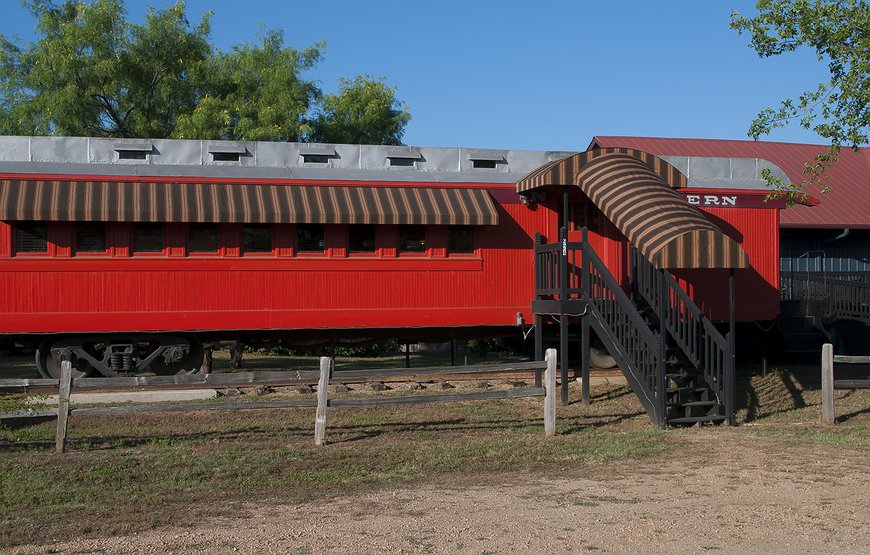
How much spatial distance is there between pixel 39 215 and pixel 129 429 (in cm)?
389

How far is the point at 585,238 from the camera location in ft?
44.5

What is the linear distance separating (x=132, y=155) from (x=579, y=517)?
1001 cm

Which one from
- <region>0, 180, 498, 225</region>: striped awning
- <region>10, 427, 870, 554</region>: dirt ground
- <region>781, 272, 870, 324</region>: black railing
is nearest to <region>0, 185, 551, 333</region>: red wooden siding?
<region>0, 180, 498, 225</region>: striped awning

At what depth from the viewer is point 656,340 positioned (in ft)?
38.1

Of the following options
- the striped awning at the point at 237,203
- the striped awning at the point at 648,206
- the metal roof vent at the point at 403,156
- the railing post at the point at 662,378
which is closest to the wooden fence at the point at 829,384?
the striped awning at the point at 648,206

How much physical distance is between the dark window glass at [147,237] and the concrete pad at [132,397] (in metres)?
2.07

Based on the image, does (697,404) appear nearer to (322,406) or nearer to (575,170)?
(575,170)

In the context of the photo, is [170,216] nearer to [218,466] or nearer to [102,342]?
[102,342]

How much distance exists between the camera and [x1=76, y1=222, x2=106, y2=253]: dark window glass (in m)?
13.8

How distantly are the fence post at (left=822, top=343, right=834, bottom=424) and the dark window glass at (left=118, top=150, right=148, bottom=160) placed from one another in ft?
32.3

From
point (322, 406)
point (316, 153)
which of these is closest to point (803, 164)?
point (316, 153)

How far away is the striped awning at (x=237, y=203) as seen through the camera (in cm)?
1341

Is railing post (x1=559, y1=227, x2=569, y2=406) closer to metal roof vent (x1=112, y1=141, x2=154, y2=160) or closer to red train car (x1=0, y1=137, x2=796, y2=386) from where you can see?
red train car (x1=0, y1=137, x2=796, y2=386)

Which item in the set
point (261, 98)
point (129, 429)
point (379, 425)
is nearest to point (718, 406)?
point (379, 425)
